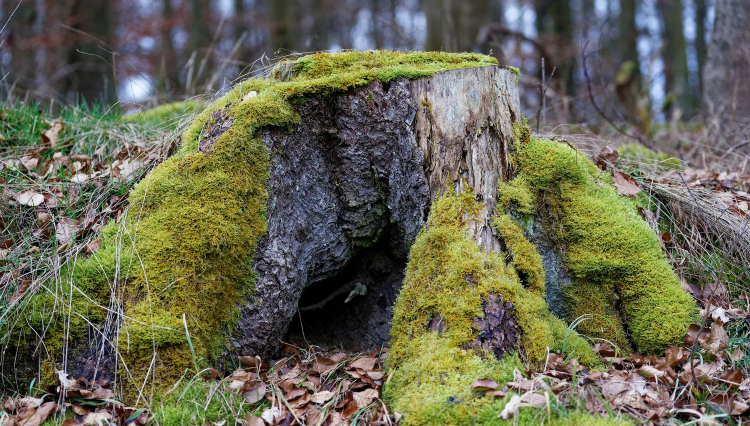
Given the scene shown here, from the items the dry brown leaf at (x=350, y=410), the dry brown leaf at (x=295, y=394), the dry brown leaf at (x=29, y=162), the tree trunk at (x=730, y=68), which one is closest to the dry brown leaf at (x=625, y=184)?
the dry brown leaf at (x=350, y=410)

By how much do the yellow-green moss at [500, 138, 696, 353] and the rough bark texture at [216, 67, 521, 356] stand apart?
0.30 m

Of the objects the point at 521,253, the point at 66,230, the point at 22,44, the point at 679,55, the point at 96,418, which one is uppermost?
the point at 22,44

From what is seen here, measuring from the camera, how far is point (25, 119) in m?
3.92

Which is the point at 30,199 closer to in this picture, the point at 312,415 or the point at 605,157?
the point at 312,415

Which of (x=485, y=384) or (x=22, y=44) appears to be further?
(x=22, y=44)

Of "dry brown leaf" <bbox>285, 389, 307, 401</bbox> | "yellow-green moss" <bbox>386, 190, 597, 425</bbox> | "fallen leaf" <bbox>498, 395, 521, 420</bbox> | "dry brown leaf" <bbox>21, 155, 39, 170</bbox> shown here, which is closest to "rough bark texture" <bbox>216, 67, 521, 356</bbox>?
"yellow-green moss" <bbox>386, 190, 597, 425</bbox>

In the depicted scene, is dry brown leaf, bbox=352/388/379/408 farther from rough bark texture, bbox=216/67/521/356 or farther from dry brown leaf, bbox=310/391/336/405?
rough bark texture, bbox=216/67/521/356

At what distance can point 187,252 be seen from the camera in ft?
8.29

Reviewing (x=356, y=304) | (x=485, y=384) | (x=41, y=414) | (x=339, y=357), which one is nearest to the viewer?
(x=485, y=384)

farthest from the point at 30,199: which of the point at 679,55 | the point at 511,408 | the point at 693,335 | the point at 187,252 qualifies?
the point at 679,55

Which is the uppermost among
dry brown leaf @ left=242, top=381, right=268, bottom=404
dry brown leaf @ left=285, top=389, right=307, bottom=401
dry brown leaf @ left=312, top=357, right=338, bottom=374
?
dry brown leaf @ left=242, top=381, right=268, bottom=404

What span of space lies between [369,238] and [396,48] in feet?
22.5

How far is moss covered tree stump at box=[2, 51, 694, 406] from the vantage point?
7.82ft

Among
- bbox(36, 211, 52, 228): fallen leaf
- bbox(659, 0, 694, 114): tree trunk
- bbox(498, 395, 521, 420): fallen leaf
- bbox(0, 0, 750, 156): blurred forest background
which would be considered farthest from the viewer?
bbox(659, 0, 694, 114): tree trunk
